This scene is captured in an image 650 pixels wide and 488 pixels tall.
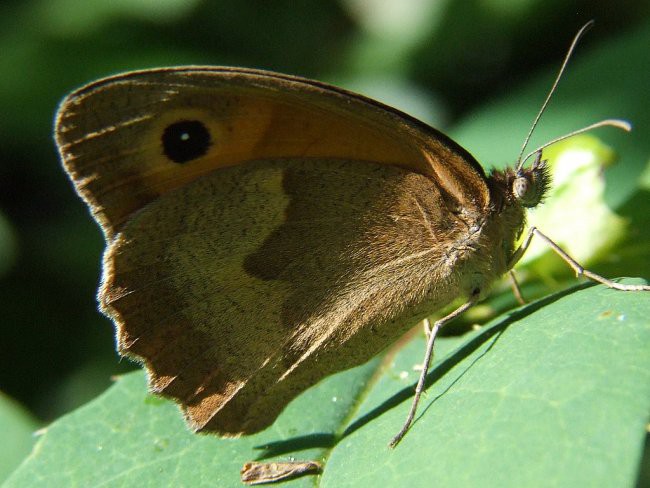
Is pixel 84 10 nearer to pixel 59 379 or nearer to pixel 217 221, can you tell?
pixel 59 379

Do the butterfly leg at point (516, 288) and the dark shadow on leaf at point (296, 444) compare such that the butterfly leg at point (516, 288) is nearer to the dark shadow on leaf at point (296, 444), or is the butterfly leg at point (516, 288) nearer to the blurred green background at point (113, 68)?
the dark shadow on leaf at point (296, 444)

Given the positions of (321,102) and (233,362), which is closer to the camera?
(321,102)

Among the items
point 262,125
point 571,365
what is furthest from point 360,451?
point 262,125

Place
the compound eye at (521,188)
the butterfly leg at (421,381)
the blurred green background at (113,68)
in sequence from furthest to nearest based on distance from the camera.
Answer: the blurred green background at (113,68) → the compound eye at (521,188) → the butterfly leg at (421,381)

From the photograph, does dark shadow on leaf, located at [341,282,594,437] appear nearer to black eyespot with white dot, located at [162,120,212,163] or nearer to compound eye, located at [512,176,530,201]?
compound eye, located at [512,176,530,201]

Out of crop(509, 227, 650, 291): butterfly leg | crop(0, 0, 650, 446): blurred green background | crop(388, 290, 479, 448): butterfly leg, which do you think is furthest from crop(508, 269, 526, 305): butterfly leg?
crop(0, 0, 650, 446): blurred green background

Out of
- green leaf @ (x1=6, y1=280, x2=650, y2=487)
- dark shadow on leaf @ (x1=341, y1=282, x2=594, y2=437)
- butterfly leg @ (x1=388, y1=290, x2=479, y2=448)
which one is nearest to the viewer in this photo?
green leaf @ (x1=6, y1=280, x2=650, y2=487)

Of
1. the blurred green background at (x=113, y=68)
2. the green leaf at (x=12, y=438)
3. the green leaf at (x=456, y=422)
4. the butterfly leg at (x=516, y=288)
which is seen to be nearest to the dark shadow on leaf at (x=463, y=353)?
the green leaf at (x=456, y=422)
